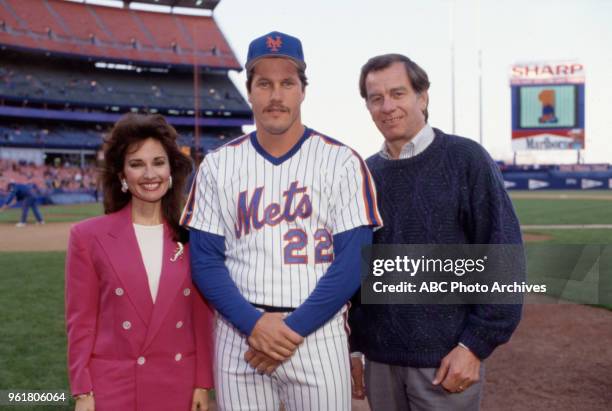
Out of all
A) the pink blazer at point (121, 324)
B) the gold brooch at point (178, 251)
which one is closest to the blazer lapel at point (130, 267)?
the pink blazer at point (121, 324)

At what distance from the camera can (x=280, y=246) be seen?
202 centimetres

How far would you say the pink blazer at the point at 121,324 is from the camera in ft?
7.12

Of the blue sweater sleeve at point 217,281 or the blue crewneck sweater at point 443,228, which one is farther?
the blue crewneck sweater at point 443,228

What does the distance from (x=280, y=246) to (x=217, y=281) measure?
270 millimetres

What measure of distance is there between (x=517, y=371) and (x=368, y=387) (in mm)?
2423

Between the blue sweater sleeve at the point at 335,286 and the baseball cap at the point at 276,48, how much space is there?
71 cm

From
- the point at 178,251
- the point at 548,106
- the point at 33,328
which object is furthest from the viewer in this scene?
the point at 548,106

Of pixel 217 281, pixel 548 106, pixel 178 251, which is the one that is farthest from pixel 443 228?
pixel 548 106

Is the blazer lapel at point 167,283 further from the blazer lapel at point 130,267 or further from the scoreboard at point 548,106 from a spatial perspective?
the scoreboard at point 548,106

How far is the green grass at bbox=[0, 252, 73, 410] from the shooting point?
4322 millimetres

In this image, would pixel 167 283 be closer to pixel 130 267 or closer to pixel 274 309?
pixel 130 267

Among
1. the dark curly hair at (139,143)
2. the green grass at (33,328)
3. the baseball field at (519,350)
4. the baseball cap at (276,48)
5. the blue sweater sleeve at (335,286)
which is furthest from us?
the green grass at (33,328)

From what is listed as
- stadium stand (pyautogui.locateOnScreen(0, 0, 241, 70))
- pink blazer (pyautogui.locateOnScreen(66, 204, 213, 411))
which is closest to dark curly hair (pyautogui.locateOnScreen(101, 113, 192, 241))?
pink blazer (pyautogui.locateOnScreen(66, 204, 213, 411))

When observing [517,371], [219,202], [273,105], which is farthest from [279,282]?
[517,371]
